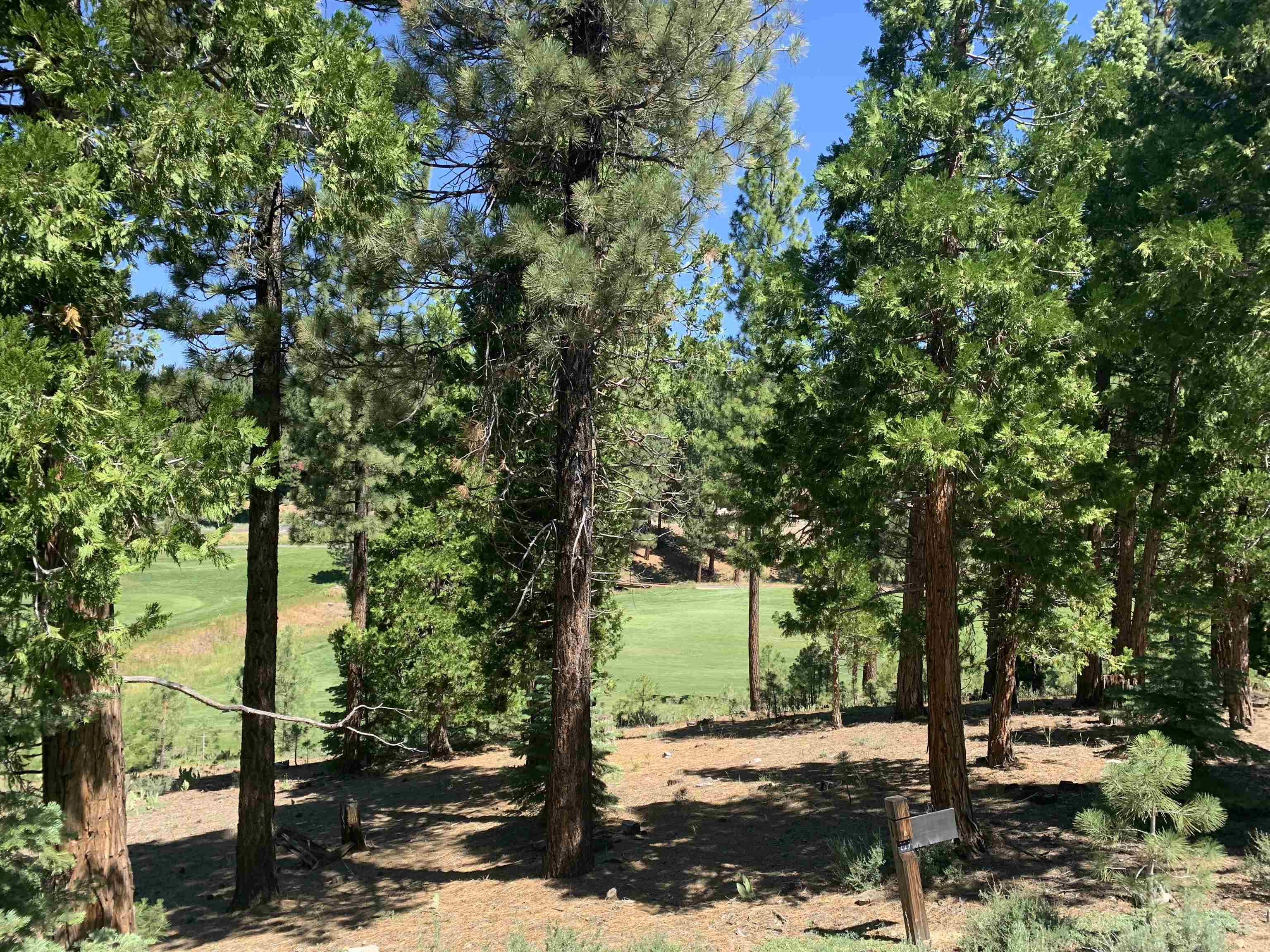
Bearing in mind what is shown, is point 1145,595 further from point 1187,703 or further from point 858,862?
point 858,862

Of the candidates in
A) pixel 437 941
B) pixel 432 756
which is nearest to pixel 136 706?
pixel 432 756

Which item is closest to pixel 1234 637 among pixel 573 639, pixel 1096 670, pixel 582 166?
pixel 1096 670

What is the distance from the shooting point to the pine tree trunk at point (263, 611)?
9062mm

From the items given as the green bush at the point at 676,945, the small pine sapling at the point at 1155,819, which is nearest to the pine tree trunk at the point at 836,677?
the small pine sapling at the point at 1155,819

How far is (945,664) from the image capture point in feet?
28.2

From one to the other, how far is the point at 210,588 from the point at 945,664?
5857cm

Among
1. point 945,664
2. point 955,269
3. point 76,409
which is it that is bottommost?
point 945,664

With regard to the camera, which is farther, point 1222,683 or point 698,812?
point 698,812

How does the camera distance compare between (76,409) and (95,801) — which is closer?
(76,409)

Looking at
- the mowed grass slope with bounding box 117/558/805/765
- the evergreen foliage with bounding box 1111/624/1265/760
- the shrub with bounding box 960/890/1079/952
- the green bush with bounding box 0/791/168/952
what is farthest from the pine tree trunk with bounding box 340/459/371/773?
the evergreen foliage with bounding box 1111/624/1265/760

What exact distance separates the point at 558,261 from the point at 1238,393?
260 inches

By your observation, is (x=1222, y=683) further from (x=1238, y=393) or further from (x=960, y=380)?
(x=960, y=380)

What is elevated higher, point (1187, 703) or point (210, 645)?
point (1187, 703)

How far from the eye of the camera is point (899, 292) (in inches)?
321
